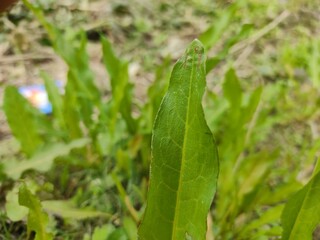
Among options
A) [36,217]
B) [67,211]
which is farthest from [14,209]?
[36,217]

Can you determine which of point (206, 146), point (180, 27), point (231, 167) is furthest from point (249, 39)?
point (206, 146)

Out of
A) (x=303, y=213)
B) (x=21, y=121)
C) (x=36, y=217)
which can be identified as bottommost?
(x=303, y=213)

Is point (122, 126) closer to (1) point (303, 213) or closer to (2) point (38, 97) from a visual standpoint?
(2) point (38, 97)

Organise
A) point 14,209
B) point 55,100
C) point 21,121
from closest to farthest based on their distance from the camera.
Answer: point 14,209 < point 21,121 < point 55,100

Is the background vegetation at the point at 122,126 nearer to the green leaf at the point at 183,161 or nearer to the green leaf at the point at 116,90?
the green leaf at the point at 116,90

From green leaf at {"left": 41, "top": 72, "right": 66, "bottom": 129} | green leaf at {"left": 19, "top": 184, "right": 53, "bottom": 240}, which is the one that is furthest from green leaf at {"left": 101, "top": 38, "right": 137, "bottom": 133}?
green leaf at {"left": 19, "top": 184, "right": 53, "bottom": 240}

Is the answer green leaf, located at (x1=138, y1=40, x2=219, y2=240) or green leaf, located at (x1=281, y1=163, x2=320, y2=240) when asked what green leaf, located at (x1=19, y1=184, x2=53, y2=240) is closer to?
green leaf, located at (x1=138, y1=40, x2=219, y2=240)

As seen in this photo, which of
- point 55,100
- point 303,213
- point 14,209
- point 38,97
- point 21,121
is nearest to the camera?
point 303,213

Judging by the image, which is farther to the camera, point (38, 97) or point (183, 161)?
point (38, 97)

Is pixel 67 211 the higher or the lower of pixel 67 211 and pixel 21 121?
the lower
